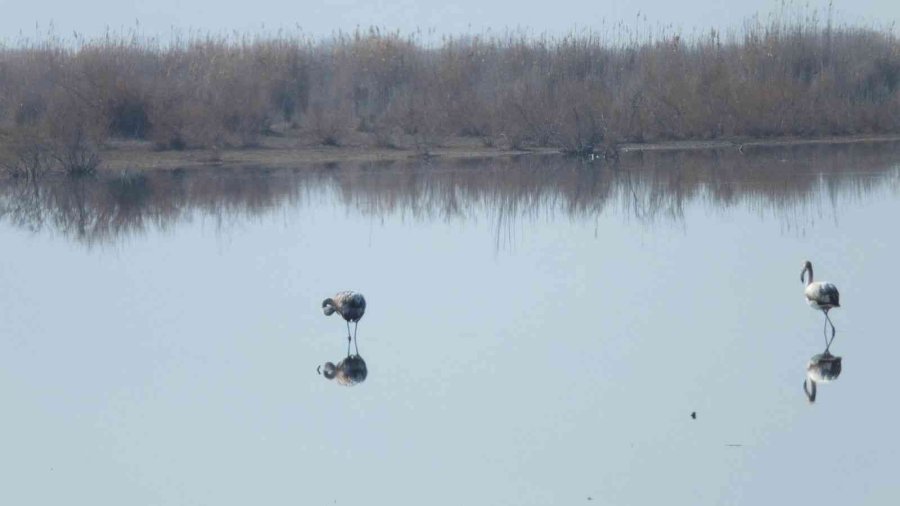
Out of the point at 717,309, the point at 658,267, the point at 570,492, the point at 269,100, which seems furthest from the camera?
the point at 269,100

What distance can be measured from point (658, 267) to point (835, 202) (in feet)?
20.3

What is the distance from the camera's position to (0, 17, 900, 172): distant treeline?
107 feet

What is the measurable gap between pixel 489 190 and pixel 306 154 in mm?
8236

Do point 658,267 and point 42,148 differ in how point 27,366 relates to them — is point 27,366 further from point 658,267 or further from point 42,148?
point 42,148

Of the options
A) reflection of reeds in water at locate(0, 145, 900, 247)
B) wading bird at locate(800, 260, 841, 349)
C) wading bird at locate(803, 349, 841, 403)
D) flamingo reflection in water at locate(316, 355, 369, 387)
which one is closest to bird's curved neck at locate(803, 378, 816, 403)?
wading bird at locate(803, 349, 841, 403)

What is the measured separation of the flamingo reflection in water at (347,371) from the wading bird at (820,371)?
311cm

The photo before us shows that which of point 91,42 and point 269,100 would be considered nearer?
point 269,100

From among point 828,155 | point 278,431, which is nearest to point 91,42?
point 828,155

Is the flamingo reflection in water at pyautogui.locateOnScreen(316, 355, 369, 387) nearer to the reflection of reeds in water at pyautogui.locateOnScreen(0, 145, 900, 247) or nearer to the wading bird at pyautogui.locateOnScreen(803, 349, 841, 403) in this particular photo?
the wading bird at pyautogui.locateOnScreen(803, 349, 841, 403)

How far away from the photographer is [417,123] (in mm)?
33719

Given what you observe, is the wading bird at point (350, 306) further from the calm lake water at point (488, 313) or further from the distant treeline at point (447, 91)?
the distant treeline at point (447, 91)

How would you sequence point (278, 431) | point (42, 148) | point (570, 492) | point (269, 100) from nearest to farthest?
1. point (570, 492)
2. point (278, 431)
3. point (42, 148)
4. point (269, 100)

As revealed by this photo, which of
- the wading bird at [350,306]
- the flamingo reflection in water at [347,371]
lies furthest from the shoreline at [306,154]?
the flamingo reflection in water at [347,371]

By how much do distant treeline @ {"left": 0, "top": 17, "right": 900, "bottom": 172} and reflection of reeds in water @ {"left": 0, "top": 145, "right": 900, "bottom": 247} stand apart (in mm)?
2379
